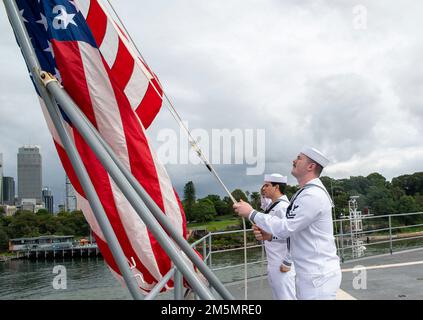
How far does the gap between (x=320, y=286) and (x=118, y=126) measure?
1.46 meters

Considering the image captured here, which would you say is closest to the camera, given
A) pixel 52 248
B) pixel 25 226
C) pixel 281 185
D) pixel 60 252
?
pixel 281 185

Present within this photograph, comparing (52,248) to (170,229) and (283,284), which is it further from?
(170,229)

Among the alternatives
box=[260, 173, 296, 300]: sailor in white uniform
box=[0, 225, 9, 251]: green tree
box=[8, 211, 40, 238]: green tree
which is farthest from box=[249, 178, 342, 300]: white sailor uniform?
box=[0, 225, 9, 251]: green tree

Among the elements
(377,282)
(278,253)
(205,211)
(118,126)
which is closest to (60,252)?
(205,211)

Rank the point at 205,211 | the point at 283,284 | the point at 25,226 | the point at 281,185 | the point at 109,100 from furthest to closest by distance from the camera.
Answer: the point at 25,226, the point at 205,211, the point at 281,185, the point at 283,284, the point at 109,100

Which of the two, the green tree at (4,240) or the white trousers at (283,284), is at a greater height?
the white trousers at (283,284)

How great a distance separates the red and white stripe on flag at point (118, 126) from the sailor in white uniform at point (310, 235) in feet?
1.86

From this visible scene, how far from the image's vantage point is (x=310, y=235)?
247cm

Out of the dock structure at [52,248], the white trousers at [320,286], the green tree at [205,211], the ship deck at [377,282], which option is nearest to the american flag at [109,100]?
the white trousers at [320,286]

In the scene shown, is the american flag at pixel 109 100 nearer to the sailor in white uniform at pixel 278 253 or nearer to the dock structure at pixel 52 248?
the sailor in white uniform at pixel 278 253

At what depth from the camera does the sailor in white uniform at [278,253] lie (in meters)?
3.82

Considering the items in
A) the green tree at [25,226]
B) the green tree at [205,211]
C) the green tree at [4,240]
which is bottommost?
the green tree at [4,240]

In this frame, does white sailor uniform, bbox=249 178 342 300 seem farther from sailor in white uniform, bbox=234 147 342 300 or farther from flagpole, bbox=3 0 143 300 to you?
flagpole, bbox=3 0 143 300
